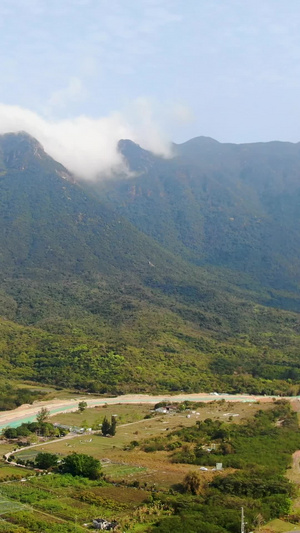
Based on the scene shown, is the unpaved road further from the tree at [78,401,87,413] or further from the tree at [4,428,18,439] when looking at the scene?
the tree at [4,428,18,439]

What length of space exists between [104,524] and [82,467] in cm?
1209

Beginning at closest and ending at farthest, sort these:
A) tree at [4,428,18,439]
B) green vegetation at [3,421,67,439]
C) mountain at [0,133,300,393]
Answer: tree at [4,428,18,439]
green vegetation at [3,421,67,439]
mountain at [0,133,300,393]

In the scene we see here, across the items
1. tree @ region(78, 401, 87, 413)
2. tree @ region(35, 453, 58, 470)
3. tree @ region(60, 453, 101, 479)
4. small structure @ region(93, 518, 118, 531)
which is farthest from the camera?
tree @ region(78, 401, 87, 413)

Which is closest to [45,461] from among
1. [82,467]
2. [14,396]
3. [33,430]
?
[82,467]

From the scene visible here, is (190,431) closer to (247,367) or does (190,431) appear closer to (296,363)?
(247,367)

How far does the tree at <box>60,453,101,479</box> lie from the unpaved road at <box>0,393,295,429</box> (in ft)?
76.4

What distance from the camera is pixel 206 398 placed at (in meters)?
99.6

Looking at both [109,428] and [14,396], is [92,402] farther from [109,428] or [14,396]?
[109,428]

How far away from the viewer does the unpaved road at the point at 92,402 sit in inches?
3180

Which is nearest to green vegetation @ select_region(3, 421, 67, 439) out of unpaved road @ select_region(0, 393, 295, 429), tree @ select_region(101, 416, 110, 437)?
tree @ select_region(101, 416, 110, 437)

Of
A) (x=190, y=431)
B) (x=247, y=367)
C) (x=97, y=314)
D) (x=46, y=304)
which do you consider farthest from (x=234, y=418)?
(x=46, y=304)

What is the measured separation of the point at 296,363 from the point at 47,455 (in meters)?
79.9

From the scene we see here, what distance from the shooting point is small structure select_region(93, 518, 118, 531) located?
1619 inches

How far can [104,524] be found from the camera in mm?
41656
